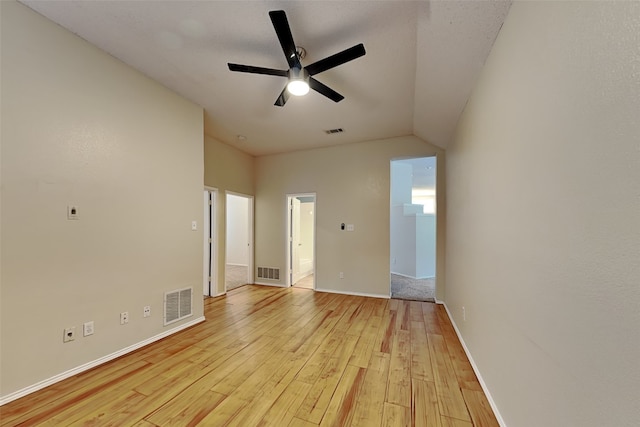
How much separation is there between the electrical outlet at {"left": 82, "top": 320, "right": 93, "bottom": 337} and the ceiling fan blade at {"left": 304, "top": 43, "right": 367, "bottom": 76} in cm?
294

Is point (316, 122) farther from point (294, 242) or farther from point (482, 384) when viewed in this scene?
point (482, 384)

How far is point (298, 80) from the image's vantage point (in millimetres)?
2139

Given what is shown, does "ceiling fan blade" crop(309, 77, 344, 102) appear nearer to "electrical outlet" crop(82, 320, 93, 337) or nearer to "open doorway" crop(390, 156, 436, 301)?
"electrical outlet" crop(82, 320, 93, 337)

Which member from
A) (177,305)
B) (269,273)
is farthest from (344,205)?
(177,305)

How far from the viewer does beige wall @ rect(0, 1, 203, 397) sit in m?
1.79

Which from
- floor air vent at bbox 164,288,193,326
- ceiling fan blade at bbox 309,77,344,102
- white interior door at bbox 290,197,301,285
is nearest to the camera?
ceiling fan blade at bbox 309,77,344,102

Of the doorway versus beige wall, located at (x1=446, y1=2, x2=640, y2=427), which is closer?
beige wall, located at (x1=446, y1=2, x2=640, y2=427)

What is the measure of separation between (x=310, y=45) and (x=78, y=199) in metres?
2.42

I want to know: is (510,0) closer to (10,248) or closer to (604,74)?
(604,74)

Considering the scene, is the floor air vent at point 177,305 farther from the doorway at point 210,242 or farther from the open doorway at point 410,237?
the open doorway at point 410,237

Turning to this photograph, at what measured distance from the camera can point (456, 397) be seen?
186 centimetres

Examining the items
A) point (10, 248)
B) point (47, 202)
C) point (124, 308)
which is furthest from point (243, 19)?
point (124, 308)

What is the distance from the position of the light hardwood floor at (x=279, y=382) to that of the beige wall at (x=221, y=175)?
155 cm

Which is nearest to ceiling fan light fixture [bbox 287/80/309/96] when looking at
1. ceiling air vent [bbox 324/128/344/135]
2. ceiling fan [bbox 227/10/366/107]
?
ceiling fan [bbox 227/10/366/107]
